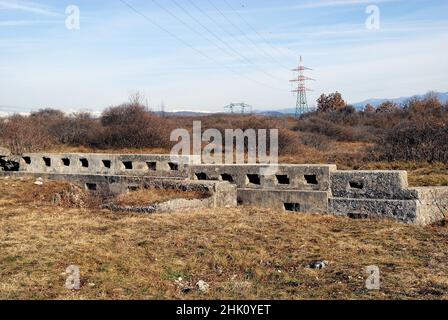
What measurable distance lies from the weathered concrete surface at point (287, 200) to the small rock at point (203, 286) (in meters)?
5.46

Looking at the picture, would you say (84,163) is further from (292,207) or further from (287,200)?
(292,207)

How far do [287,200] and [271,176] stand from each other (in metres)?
0.70

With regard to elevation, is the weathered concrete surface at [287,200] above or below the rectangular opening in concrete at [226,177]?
below

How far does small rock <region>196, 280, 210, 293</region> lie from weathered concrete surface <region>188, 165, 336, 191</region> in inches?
223

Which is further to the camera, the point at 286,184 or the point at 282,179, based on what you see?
the point at 282,179

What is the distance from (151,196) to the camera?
11055 mm

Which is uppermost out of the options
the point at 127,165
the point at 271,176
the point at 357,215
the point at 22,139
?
the point at 22,139

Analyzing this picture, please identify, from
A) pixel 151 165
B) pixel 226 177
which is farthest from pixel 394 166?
pixel 151 165

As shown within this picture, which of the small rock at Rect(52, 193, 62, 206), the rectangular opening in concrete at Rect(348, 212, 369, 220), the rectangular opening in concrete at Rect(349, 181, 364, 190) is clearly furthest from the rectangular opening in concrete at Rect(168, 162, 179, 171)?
the rectangular opening in concrete at Rect(348, 212, 369, 220)

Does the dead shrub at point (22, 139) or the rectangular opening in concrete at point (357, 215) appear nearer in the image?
the rectangular opening in concrete at point (357, 215)

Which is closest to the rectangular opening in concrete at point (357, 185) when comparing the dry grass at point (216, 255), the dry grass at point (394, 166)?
the dry grass at point (216, 255)

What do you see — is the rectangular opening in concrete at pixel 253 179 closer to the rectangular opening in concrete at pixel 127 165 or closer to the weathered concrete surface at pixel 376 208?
the weathered concrete surface at pixel 376 208

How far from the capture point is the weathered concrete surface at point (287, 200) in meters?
10.6
